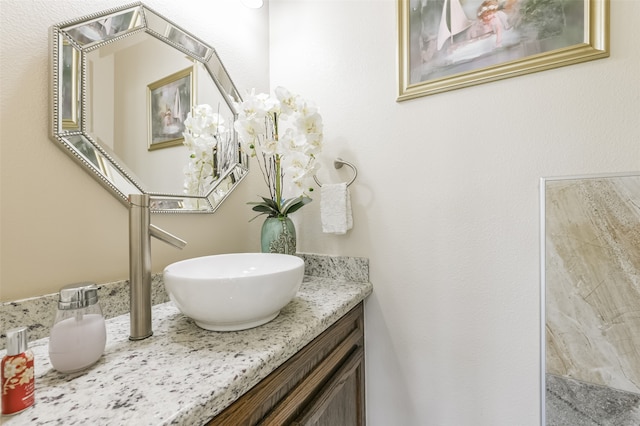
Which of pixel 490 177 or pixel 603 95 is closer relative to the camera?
pixel 603 95

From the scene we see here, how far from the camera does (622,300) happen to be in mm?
698

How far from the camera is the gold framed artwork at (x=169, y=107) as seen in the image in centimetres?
87

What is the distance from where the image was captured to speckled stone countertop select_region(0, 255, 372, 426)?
1.24 ft

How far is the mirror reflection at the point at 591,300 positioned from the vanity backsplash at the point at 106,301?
0.55 meters

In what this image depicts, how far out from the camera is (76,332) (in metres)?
0.47

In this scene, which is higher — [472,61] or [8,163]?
[472,61]

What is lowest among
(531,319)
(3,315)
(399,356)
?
(399,356)

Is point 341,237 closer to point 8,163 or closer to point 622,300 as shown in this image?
point 622,300

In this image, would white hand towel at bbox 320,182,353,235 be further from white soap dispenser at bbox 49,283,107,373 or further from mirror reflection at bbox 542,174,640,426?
white soap dispenser at bbox 49,283,107,373

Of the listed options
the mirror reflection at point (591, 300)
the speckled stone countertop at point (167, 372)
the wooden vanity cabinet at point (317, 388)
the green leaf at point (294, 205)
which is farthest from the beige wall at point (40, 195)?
the mirror reflection at point (591, 300)

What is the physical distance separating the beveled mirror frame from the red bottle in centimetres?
44

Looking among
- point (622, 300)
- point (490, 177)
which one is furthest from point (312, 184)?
point (622, 300)

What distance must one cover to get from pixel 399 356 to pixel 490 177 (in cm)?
67

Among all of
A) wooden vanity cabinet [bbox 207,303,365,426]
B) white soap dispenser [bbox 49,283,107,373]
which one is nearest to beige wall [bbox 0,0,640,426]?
wooden vanity cabinet [bbox 207,303,365,426]
